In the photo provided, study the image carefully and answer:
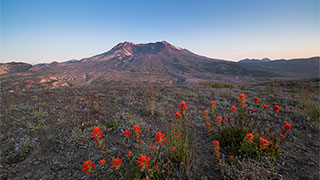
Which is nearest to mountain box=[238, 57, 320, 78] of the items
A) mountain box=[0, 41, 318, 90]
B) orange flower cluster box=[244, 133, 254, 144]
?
mountain box=[0, 41, 318, 90]

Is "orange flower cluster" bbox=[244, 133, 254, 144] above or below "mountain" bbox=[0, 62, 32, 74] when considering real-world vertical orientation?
below

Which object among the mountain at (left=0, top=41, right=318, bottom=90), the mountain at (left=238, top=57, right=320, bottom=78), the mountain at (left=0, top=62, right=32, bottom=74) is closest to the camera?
the mountain at (left=0, top=41, right=318, bottom=90)

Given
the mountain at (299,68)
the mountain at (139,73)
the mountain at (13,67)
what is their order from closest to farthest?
the mountain at (139,73) < the mountain at (299,68) < the mountain at (13,67)

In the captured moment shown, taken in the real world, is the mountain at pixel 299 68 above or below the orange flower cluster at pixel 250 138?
above

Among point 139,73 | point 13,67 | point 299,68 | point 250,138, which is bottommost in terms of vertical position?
point 250,138

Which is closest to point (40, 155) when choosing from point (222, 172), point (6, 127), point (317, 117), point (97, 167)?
point (97, 167)

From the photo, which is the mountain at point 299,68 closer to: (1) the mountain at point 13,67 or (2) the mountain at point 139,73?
(2) the mountain at point 139,73

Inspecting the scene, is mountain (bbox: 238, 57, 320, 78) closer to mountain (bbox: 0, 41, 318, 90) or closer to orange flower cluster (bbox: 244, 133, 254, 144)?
mountain (bbox: 0, 41, 318, 90)

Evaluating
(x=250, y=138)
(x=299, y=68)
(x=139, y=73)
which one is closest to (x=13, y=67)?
(x=139, y=73)

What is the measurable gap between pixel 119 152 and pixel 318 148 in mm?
3419

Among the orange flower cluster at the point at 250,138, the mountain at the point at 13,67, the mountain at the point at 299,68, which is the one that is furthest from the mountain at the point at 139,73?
the orange flower cluster at the point at 250,138

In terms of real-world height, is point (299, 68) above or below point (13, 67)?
above

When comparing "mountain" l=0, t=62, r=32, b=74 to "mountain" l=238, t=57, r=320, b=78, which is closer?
"mountain" l=238, t=57, r=320, b=78

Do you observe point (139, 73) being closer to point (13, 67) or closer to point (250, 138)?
point (250, 138)
